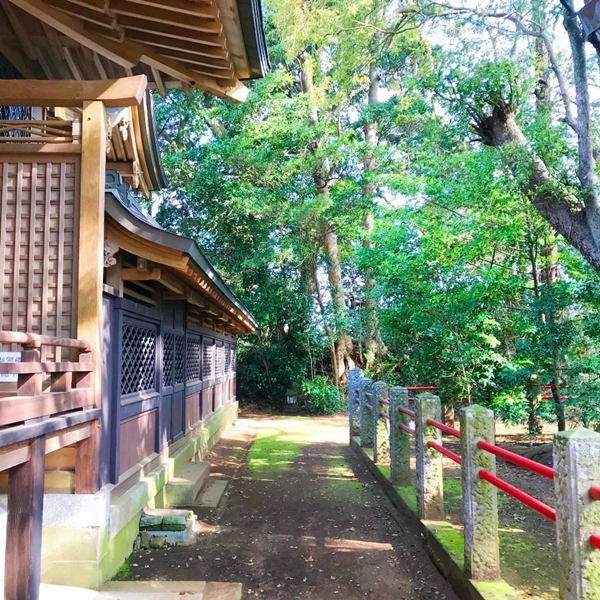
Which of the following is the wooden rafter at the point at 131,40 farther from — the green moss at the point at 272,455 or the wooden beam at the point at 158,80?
the green moss at the point at 272,455

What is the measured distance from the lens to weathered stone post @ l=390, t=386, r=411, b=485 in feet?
21.0

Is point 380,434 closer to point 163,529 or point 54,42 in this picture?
point 163,529

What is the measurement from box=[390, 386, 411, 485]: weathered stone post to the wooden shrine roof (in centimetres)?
410

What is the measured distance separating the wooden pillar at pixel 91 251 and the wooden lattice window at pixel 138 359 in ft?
3.87

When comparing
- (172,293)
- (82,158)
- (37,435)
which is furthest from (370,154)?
(37,435)

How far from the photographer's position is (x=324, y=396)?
1823 centimetres

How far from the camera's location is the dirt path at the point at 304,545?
13.6 ft

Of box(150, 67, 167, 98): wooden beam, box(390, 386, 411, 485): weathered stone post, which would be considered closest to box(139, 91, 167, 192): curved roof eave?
box(150, 67, 167, 98): wooden beam

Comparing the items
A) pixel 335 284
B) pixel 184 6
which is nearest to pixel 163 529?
pixel 184 6

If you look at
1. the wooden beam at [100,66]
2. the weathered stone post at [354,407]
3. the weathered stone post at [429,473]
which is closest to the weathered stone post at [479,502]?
the weathered stone post at [429,473]

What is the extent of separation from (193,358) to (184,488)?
3449 millimetres

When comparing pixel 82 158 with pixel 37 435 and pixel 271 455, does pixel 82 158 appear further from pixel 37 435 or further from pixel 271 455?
pixel 271 455

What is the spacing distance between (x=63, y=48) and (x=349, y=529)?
584 centimetres

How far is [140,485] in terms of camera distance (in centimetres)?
513
